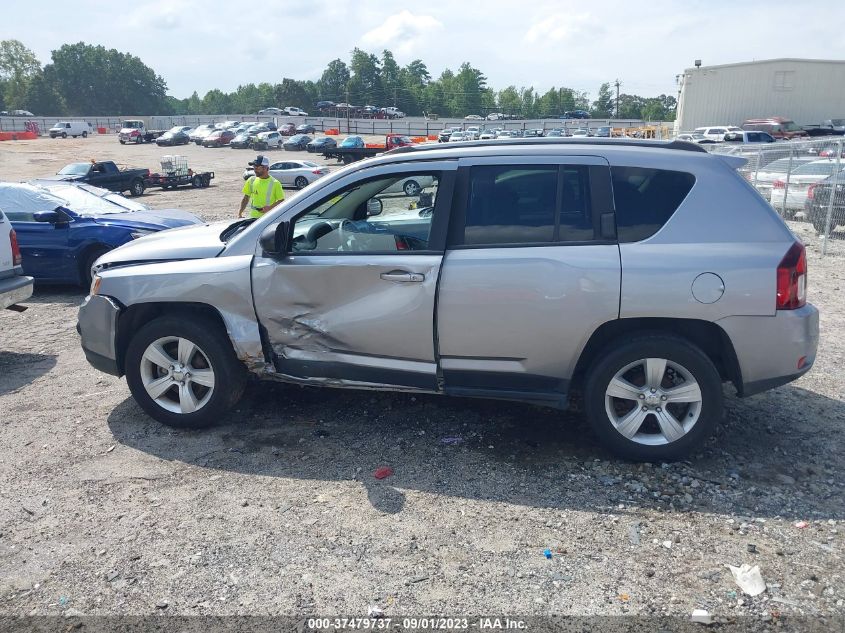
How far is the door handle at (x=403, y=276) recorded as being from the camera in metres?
4.28

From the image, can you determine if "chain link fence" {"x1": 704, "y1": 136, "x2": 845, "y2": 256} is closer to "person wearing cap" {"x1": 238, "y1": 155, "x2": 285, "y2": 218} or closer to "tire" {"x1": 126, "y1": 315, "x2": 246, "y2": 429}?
"person wearing cap" {"x1": 238, "y1": 155, "x2": 285, "y2": 218}

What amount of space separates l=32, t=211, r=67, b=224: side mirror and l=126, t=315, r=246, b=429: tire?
17.1 ft

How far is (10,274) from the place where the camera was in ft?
22.4

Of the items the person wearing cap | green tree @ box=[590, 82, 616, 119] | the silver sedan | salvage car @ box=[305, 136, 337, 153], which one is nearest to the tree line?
green tree @ box=[590, 82, 616, 119]

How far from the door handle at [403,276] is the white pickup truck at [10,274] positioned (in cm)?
434

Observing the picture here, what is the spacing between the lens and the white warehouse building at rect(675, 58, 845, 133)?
1924 inches

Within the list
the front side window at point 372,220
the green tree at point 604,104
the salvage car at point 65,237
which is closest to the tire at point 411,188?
the front side window at point 372,220

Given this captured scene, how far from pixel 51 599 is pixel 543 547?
7.72ft

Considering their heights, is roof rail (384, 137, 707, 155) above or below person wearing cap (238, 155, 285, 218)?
above

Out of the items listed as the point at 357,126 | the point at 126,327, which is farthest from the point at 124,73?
the point at 126,327

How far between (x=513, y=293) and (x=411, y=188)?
3.88 feet

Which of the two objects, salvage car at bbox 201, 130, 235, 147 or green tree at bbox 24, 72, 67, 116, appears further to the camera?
green tree at bbox 24, 72, 67, 116

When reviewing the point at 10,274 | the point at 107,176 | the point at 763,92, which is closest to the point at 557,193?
the point at 10,274

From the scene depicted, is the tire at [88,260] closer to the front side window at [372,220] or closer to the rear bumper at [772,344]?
the front side window at [372,220]
